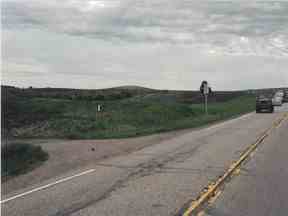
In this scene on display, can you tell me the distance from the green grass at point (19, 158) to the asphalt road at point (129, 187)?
2364mm

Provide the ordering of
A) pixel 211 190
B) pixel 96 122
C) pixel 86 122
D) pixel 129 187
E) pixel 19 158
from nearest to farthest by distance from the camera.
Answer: pixel 211 190 < pixel 129 187 < pixel 19 158 < pixel 96 122 < pixel 86 122

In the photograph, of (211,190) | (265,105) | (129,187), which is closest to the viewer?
(211,190)

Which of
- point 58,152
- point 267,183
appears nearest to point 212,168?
point 267,183

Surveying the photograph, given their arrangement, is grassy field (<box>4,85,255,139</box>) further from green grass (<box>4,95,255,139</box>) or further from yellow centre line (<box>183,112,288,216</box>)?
yellow centre line (<box>183,112,288,216</box>)

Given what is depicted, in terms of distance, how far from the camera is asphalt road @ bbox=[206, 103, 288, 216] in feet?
30.8

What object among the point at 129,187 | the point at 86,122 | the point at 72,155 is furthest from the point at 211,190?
the point at 86,122

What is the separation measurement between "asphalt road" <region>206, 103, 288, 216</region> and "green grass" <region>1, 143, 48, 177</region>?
700 cm

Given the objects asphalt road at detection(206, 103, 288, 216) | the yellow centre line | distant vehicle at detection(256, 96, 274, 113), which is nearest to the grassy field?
distant vehicle at detection(256, 96, 274, 113)

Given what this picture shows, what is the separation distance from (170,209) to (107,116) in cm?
3048

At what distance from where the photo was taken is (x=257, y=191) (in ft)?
37.1

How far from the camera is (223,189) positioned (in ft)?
37.8

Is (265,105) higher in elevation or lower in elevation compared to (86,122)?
higher

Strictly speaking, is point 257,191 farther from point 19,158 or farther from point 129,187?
point 19,158

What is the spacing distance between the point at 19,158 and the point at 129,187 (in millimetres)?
8352
